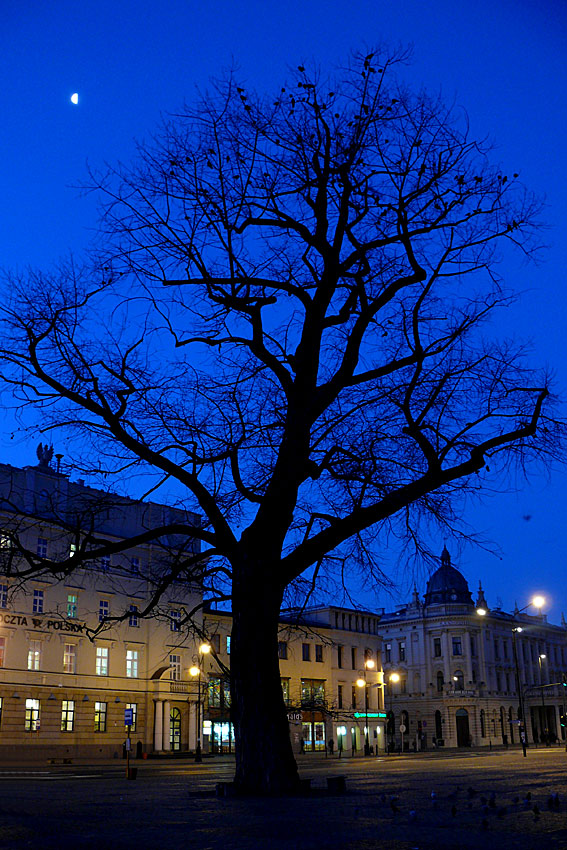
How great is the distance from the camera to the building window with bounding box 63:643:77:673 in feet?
177

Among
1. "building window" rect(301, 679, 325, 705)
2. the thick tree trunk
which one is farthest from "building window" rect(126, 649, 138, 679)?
the thick tree trunk

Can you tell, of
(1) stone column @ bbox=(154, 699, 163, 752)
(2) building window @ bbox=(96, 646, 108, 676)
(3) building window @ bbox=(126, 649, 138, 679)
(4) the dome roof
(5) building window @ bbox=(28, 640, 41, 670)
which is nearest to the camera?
(5) building window @ bbox=(28, 640, 41, 670)

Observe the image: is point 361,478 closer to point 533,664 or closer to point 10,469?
point 10,469

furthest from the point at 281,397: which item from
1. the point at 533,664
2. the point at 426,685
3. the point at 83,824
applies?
the point at 533,664

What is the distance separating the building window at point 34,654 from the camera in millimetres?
51719

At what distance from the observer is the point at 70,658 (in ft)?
179

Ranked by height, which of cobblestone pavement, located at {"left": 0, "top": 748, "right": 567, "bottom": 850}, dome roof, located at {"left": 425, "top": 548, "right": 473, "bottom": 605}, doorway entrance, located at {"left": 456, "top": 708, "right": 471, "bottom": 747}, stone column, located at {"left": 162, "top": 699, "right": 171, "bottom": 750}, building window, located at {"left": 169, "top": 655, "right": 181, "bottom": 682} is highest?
dome roof, located at {"left": 425, "top": 548, "right": 473, "bottom": 605}

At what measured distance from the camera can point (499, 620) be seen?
118 meters

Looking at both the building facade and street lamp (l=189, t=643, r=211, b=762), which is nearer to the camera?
street lamp (l=189, t=643, r=211, b=762)

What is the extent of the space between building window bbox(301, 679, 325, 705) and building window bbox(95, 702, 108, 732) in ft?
70.3

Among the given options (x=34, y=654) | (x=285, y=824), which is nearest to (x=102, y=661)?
(x=34, y=654)

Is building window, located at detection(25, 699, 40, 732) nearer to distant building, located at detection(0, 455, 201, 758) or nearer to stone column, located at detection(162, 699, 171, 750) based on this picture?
distant building, located at detection(0, 455, 201, 758)

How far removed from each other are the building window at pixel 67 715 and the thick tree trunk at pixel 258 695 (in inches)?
1702

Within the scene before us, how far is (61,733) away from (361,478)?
4432 centimetres
